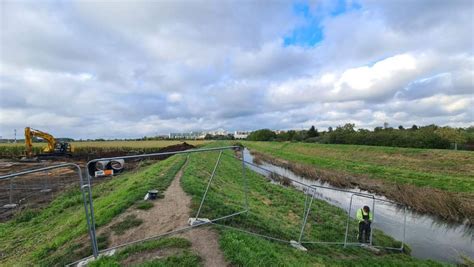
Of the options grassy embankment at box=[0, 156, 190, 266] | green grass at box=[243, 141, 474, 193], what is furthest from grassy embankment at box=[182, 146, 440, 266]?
green grass at box=[243, 141, 474, 193]

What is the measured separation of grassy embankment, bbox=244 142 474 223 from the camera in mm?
17984

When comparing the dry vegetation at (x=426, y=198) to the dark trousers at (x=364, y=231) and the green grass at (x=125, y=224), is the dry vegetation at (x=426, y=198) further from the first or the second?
the green grass at (x=125, y=224)

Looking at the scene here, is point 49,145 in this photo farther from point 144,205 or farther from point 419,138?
point 419,138

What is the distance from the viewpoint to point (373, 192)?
24.0 meters

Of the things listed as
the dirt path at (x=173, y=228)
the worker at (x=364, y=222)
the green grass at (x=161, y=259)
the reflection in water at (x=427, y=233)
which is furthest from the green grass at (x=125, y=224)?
the reflection in water at (x=427, y=233)

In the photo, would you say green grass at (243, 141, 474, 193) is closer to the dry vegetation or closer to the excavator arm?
the dry vegetation

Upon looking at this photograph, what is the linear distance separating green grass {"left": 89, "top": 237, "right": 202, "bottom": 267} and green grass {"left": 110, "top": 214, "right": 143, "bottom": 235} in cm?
138

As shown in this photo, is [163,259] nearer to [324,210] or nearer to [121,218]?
[121,218]

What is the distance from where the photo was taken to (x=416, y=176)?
26984 mm

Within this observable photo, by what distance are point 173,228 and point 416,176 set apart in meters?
27.5

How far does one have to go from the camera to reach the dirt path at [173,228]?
631cm

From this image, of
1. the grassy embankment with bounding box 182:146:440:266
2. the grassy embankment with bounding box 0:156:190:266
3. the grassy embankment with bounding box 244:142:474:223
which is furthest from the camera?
the grassy embankment with bounding box 244:142:474:223

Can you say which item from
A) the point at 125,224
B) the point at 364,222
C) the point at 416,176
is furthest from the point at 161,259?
the point at 416,176

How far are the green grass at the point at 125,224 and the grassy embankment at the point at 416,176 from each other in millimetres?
18352
